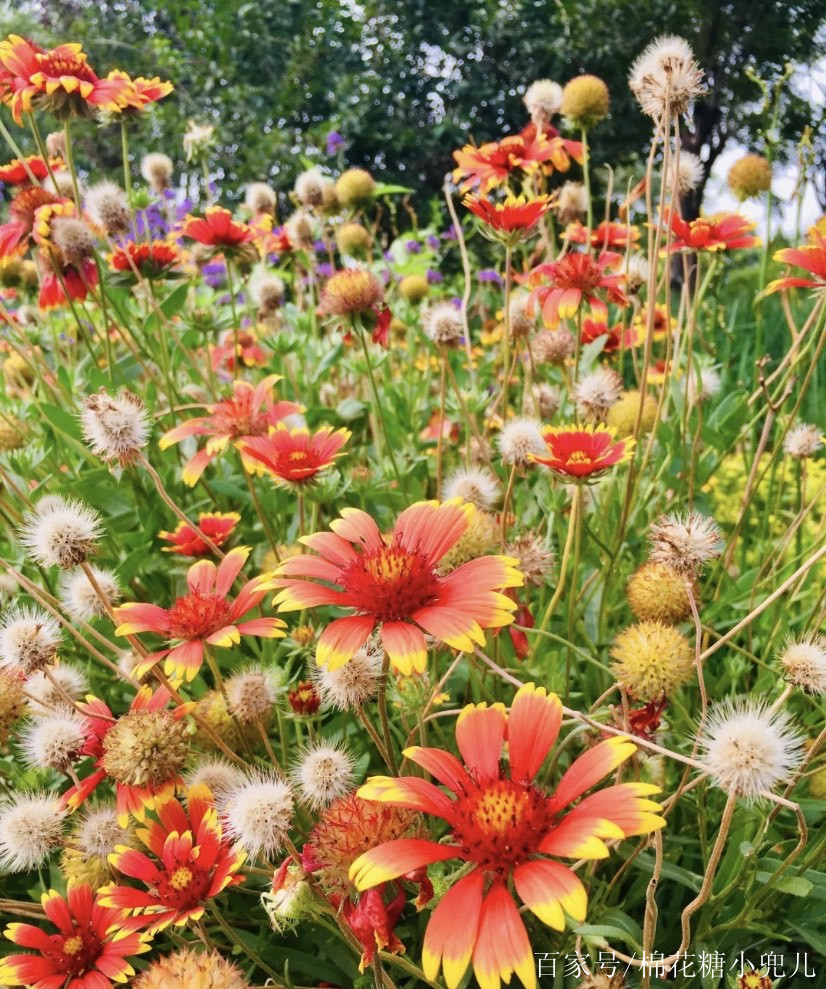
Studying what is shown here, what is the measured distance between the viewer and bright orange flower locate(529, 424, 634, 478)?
3.62 feet

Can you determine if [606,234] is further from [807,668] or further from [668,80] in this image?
[807,668]

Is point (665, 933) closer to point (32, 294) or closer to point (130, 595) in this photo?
point (130, 595)

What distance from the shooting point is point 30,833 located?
104cm

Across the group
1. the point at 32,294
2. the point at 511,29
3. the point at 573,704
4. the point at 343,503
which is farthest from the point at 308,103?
the point at 573,704

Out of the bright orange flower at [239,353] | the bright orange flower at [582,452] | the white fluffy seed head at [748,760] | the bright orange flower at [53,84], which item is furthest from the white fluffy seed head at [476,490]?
the bright orange flower at [239,353]

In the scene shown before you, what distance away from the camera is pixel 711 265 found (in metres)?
1.74

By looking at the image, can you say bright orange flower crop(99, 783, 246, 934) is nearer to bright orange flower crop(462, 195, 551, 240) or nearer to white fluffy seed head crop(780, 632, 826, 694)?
white fluffy seed head crop(780, 632, 826, 694)

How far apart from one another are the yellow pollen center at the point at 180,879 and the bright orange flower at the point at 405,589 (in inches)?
13.0

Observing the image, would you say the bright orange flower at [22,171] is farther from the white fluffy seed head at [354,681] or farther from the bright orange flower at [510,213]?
the white fluffy seed head at [354,681]

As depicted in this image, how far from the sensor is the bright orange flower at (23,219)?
187 cm

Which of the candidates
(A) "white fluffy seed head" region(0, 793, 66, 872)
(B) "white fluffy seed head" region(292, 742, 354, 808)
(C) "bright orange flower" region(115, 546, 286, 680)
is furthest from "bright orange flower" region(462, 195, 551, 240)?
(A) "white fluffy seed head" region(0, 793, 66, 872)

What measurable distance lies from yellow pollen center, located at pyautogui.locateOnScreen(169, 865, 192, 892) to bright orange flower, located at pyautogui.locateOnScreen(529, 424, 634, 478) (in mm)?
675

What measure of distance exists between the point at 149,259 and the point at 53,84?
1.40ft

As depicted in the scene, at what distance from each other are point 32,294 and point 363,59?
7.78 metres
